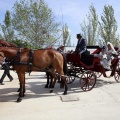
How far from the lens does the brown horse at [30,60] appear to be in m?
6.75

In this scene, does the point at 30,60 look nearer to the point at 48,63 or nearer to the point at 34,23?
the point at 48,63

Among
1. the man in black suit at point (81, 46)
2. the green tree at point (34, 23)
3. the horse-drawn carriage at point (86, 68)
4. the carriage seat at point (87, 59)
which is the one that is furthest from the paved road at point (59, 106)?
the green tree at point (34, 23)

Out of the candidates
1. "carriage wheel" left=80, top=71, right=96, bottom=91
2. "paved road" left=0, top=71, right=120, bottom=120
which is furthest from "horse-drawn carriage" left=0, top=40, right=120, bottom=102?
"paved road" left=0, top=71, right=120, bottom=120

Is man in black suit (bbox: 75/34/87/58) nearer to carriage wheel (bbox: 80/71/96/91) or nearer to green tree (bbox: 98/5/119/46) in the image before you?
carriage wheel (bbox: 80/71/96/91)

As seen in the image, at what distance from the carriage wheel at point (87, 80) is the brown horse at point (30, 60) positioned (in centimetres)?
90

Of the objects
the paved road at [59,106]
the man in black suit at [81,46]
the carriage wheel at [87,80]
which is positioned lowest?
the paved road at [59,106]

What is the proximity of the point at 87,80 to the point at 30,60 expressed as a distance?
2226 mm

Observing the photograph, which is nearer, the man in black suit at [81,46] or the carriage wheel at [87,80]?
the carriage wheel at [87,80]

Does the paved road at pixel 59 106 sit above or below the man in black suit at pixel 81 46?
below

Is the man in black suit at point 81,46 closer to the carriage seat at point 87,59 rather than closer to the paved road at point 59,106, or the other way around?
the carriage seat at point 87,59

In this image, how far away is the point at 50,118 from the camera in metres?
4.90

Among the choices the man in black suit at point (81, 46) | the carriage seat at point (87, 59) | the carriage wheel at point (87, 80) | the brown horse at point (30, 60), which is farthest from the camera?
the carriage seat at point (87, 59)

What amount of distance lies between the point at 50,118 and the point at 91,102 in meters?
1.76

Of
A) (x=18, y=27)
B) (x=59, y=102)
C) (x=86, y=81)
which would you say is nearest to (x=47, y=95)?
(x=59, y=102)
